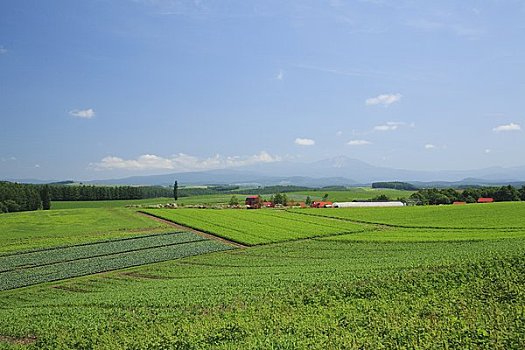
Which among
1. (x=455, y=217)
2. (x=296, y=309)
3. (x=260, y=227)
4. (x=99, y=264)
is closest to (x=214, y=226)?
(x=260, y=227)

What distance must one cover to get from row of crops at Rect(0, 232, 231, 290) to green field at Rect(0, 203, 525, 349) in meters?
0.44

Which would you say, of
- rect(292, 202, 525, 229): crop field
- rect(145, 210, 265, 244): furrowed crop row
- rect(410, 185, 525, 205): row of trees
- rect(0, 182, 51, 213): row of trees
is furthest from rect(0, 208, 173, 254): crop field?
rect(410, 185, 525, 205): row of trees

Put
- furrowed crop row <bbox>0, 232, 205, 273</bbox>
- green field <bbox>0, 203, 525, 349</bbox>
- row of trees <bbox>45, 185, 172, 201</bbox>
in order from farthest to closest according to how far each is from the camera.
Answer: row of trees <bbox>45, 185, 172, 201</bbox>
furrowed crop row <bbox>0, 232, 205, 273</bbox>
green field <bbox>0, 203, 525, 349</bbox>

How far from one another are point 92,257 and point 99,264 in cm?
448

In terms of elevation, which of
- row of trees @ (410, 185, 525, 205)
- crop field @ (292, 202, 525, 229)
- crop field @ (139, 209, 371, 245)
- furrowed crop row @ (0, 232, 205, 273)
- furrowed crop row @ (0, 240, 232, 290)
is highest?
row of trees @ (410, 185, 525, 205)

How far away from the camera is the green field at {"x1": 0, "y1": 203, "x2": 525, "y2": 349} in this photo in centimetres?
1605

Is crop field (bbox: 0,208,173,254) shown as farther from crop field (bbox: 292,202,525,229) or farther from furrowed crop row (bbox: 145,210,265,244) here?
crop field (bbox: 292,202,525,229)

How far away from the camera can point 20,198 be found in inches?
4651

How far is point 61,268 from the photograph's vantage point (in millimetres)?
40969

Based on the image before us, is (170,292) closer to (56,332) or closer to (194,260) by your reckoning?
(56,332)

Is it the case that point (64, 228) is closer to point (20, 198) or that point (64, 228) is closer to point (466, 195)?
point (20, 198)

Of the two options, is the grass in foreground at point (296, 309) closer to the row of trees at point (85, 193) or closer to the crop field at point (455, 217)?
the crop field at point (455, 217)

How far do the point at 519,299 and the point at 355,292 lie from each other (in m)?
7.64

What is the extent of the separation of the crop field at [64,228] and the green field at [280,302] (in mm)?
Result: 9277
